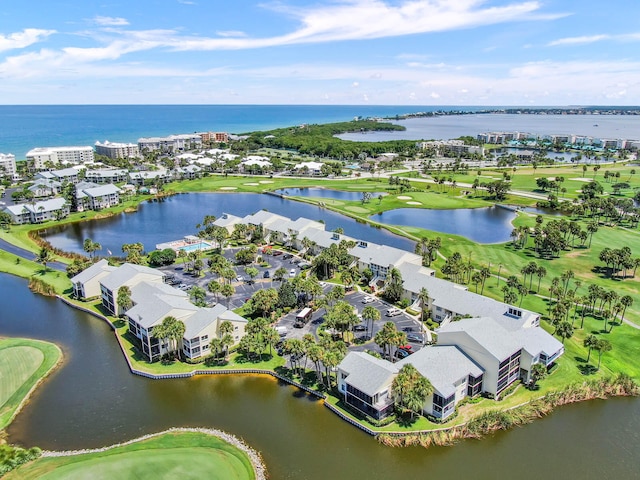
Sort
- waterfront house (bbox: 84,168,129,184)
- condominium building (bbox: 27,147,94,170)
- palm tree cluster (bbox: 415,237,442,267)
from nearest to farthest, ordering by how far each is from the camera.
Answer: palm tree cluster (bbox: 415,237,442,267)
waterfront house (bbox: 84,168,129,184)
condominium building (bbox: 27,147,94,170)

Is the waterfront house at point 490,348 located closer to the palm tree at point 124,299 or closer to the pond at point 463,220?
the palm tree at point 124,299

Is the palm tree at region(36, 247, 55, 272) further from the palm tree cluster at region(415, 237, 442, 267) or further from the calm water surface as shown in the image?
the palm tree cluster at region(415, 237, 442, 267)

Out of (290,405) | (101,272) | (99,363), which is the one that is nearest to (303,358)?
(290,405)

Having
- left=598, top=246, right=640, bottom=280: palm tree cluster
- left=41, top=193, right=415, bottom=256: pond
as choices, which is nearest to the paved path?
left=41, top=193, right=415, bottom=256: pond

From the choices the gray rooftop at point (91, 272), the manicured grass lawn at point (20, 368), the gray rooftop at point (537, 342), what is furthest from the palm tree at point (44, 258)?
the gray rooftop at point (537, 342)

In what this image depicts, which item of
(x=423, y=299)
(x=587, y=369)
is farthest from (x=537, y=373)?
(x=423, y=299)

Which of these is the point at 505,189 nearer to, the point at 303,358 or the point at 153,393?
the point at 303,358

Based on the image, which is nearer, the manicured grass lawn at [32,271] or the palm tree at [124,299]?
the palm tree at [124,299]
